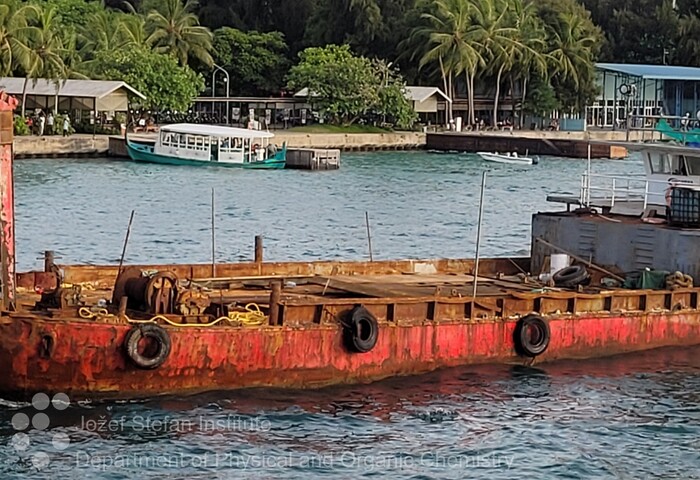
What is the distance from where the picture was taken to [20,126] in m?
91.6

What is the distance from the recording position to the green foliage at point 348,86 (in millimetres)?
108562

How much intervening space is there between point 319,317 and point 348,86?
281 feet

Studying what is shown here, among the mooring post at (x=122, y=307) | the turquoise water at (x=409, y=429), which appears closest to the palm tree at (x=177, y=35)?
the turquoise water at (x=409, y=429)

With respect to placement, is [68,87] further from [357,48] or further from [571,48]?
[571,48]

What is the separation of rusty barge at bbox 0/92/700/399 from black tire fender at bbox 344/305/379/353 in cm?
2

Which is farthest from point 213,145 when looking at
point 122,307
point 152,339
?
point 152,339

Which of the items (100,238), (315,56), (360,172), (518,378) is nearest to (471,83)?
(315,56)

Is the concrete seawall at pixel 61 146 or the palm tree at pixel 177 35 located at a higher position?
the palm tree at pixel 177 35

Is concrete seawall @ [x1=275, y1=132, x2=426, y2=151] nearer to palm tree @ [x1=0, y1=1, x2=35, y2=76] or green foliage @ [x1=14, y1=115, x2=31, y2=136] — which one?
green foliage @ [x1=14, y1=115, x2=31, y2=136]

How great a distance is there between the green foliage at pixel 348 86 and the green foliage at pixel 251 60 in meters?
7.67

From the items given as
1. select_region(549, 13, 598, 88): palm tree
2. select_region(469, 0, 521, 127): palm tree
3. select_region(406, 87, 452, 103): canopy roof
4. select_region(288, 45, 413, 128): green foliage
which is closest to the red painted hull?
select_region(288, 45, 413, 128): green foliage

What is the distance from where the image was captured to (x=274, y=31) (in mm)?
130625

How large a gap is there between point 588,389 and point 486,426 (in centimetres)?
306

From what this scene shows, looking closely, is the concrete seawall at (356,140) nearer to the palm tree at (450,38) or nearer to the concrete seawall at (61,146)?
the palm tree at (450,38)
